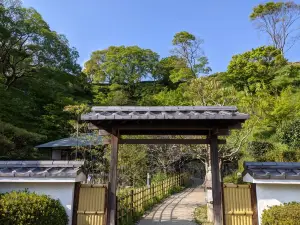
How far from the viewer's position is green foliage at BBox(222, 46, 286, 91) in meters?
21.5

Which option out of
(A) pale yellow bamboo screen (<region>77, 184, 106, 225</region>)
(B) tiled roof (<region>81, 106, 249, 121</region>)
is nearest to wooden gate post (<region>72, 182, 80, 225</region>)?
(A) pale yellow bamboo screen (<region>77, 184, 106, 225</region>)

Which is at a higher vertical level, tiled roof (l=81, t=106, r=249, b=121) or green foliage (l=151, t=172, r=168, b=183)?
tiled roof (l=81, t=106, r=249, b=121)

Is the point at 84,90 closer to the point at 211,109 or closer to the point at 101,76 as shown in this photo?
the point at 101,76

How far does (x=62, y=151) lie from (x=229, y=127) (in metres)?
14.4

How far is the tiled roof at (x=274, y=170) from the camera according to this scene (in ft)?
14.0

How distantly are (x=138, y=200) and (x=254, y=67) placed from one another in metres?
17.4

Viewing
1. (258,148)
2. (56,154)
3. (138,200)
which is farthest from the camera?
(56,154)

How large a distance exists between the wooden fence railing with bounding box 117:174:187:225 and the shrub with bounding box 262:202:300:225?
11.3 ft

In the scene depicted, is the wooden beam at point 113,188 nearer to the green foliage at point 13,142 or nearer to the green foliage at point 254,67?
the green foliage at point 13,142

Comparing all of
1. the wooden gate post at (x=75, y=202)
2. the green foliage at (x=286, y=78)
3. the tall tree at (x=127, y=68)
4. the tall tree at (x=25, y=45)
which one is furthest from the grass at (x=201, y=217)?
the tall tree at (x=127, y=68)

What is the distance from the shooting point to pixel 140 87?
30906 millimetres

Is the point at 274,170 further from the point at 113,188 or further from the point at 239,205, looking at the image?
the point at 113,188

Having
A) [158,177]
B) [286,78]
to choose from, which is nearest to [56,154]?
[158,177]

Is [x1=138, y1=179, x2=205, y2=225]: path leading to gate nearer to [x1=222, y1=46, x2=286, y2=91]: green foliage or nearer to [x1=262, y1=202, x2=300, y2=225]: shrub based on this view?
[x1=262, y1=202, x2=300, y2=225]: shrub
